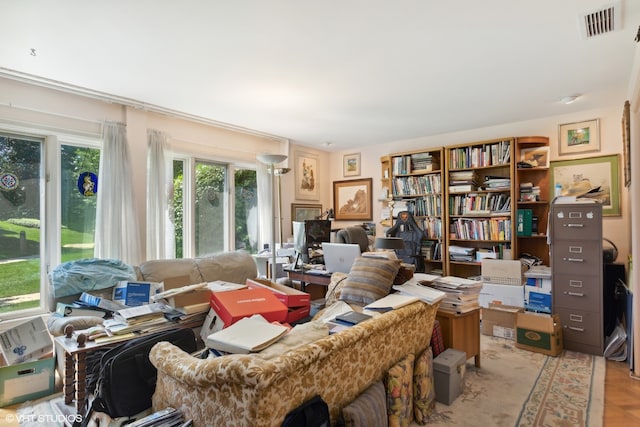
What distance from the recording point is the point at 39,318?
2785mm

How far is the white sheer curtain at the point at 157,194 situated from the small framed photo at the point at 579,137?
183 inches

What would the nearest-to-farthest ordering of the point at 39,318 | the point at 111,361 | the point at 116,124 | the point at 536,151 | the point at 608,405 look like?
the point at 111,361, the point at 608,405, the point at 39,318, the point at 116,124, the point at 536,151

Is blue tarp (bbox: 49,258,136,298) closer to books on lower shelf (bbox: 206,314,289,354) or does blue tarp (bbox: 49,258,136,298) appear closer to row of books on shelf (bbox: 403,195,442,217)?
books on lower shelf (bbox: 206,314,289,354)

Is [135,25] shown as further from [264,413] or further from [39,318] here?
[39,318]

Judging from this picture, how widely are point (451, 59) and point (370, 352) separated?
2.22m

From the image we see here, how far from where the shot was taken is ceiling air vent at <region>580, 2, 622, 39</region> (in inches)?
77.5

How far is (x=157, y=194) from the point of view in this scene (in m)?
3.64

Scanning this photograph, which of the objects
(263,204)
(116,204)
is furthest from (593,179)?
(116,204)

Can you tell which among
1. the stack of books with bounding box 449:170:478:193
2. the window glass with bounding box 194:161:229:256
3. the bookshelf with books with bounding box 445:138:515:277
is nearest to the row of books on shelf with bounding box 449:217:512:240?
the bookshelf with books with bounding box 445:138:515:277

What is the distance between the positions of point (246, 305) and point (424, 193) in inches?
139

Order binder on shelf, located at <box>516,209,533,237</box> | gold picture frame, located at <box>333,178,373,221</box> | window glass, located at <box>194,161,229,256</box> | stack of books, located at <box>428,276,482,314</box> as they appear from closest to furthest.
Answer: stack of books, located at <box>428,276,482,314</box>, binder on shelf, located at <box>516,209,533,237</box>, window glass, located at <box>194,161,229,256</box>, gold picture frame, located at <box>333,178,373,221</box>

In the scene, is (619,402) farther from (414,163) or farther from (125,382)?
(414,163)

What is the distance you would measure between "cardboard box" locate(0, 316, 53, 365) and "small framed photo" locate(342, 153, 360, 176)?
177 inches

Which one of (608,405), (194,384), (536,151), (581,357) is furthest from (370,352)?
(536,151)
